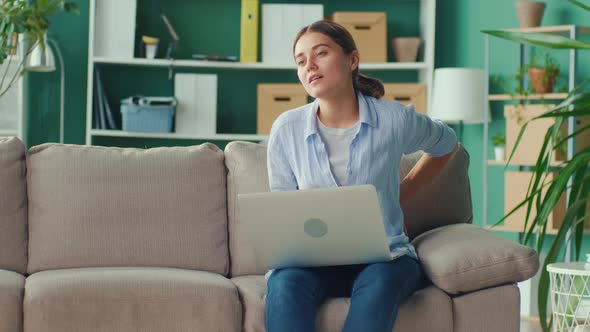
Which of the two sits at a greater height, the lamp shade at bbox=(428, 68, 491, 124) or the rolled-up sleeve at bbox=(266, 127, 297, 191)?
the lamp shade at bbox=(428, 68, 491, 124)

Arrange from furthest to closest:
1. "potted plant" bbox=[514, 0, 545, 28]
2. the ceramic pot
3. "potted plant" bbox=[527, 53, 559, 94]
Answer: the ceramic pot, "potted plant" bbox=[514, 0, 545, 28], "potted plant" bbox=[527, 53, 559, 94]

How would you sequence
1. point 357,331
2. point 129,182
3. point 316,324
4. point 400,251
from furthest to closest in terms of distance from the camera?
point 129,182 < point 400,251 < point 316,324 < point 357,331

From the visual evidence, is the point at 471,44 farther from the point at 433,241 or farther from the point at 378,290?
the point at 378,290

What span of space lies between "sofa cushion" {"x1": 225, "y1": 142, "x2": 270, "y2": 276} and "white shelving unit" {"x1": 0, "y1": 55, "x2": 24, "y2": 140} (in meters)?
2.88

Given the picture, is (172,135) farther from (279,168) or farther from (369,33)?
(279,168)

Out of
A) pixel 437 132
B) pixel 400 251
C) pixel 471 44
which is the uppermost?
pixel 471 44

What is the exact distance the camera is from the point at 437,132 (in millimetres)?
2662

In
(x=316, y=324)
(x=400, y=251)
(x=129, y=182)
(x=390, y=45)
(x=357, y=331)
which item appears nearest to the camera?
(x=357, y=331)

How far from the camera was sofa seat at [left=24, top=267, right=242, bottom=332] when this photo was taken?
2.46 meters

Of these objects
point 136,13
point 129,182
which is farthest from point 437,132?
point 136,13

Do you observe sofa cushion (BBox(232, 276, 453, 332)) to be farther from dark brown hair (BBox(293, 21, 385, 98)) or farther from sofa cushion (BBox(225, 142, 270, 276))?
dark brown hair (BBox(293, 21, 385, 98))

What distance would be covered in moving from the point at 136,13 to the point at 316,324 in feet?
13.0

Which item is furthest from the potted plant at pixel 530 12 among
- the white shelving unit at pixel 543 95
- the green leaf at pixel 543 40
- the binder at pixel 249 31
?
the green leaf at pixel 543 40

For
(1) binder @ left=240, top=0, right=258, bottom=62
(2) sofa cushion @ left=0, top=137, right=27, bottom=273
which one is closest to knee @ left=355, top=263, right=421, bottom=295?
(2) sofa cushion @ left=0, top=137, right=27, bottom=273
